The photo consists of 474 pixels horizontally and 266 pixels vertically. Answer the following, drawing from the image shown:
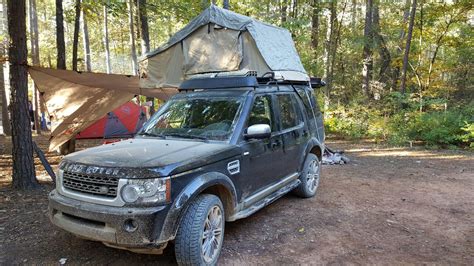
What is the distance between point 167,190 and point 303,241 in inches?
80.3

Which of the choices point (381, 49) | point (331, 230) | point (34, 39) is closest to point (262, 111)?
point (331, 230)

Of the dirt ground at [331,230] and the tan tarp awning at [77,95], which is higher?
the tan tarp awning at [77,95]

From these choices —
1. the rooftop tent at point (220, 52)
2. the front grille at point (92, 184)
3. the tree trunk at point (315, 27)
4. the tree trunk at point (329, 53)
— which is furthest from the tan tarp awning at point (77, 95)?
the tree trunk at point (315, 27)

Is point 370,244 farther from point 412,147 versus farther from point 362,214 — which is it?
point 412,147

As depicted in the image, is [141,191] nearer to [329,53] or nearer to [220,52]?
[220,52]

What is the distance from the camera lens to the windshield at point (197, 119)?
4102 mm

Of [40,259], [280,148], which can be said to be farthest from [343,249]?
[40,259]

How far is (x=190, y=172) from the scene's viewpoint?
3.26 m

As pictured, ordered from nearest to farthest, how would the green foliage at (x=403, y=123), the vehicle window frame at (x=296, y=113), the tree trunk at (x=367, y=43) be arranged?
the vehicle window frame at (x=296, y=113) < the green foliage at (x=403, y=123) < the tree trunk at (x=367, y=43)

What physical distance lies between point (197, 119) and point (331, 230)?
2315 mm

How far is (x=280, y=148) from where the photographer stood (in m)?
4.80

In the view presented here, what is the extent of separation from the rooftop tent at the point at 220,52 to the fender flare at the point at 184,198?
4.13 m

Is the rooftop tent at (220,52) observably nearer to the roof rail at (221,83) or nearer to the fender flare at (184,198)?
the roof rail at (221,83)

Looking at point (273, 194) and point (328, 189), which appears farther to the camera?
point (328, 189)
